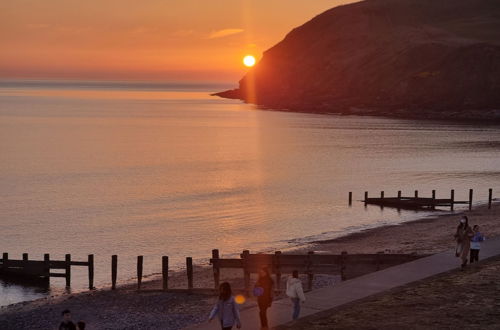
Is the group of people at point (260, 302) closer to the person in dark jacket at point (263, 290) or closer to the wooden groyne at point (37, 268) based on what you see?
the person in dark jacket at point (263, 290)

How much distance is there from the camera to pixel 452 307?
21.0 metres

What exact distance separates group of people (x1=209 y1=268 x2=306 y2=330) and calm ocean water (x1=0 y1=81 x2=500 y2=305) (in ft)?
60.3

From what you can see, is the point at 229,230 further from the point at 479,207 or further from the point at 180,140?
the point at 180,140

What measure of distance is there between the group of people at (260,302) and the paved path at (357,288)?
2.00ft

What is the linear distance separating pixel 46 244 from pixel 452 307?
33.1m

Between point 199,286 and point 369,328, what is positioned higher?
point 369,328

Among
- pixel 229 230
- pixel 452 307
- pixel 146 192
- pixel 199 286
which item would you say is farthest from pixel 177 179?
pixel 452 307

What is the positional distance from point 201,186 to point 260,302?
63465 mm

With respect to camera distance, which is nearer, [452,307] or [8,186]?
[452,307]

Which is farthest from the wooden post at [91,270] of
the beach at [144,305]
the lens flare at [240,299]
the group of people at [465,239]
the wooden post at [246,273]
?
the group of people at [465,239]

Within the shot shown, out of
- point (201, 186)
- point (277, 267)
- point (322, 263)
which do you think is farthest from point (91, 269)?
point (201, 186)

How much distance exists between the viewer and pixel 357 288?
23.5 m

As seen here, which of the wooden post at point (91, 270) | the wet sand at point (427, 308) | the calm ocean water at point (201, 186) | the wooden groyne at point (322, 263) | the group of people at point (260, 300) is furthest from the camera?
the calm ocean water at point (201, 186)

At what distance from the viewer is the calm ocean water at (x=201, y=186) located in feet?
161
